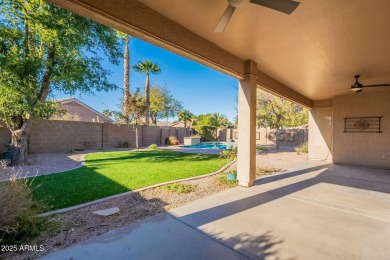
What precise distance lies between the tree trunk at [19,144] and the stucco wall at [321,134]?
42.1ft

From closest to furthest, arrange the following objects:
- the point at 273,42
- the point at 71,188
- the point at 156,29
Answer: the point at 156,29 < the point at 273,42 < the point at 71,188

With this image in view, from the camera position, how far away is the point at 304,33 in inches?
140

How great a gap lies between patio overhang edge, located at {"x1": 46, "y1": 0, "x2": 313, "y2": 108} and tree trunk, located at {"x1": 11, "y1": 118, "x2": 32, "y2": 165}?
7.08m

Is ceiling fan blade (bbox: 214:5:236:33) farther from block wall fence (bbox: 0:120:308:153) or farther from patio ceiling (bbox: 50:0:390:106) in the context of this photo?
block wall fence (bbox: 0:120:308:153)

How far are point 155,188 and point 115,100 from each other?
42.7 ft

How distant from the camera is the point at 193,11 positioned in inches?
121

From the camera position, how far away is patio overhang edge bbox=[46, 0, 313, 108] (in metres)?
2.61

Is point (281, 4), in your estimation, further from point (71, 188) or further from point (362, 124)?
point (362, 124)

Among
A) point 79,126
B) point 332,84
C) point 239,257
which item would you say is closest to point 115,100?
point 79,126

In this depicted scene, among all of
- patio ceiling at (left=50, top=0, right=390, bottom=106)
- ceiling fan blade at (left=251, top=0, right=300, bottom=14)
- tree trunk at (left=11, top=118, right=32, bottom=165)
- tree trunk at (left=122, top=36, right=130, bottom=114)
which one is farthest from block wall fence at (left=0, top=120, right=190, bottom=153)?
ceiling fan blade at (left=251, top=0, right=300, bottom=14)

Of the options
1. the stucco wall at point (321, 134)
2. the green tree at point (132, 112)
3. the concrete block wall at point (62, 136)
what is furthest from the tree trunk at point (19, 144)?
the stucco wall at point (321, 134)

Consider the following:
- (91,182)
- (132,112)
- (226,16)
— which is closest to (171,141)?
(132,112)

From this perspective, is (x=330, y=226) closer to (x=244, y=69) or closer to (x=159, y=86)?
(x=244, y=69)

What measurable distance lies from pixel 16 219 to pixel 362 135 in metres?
11.0
